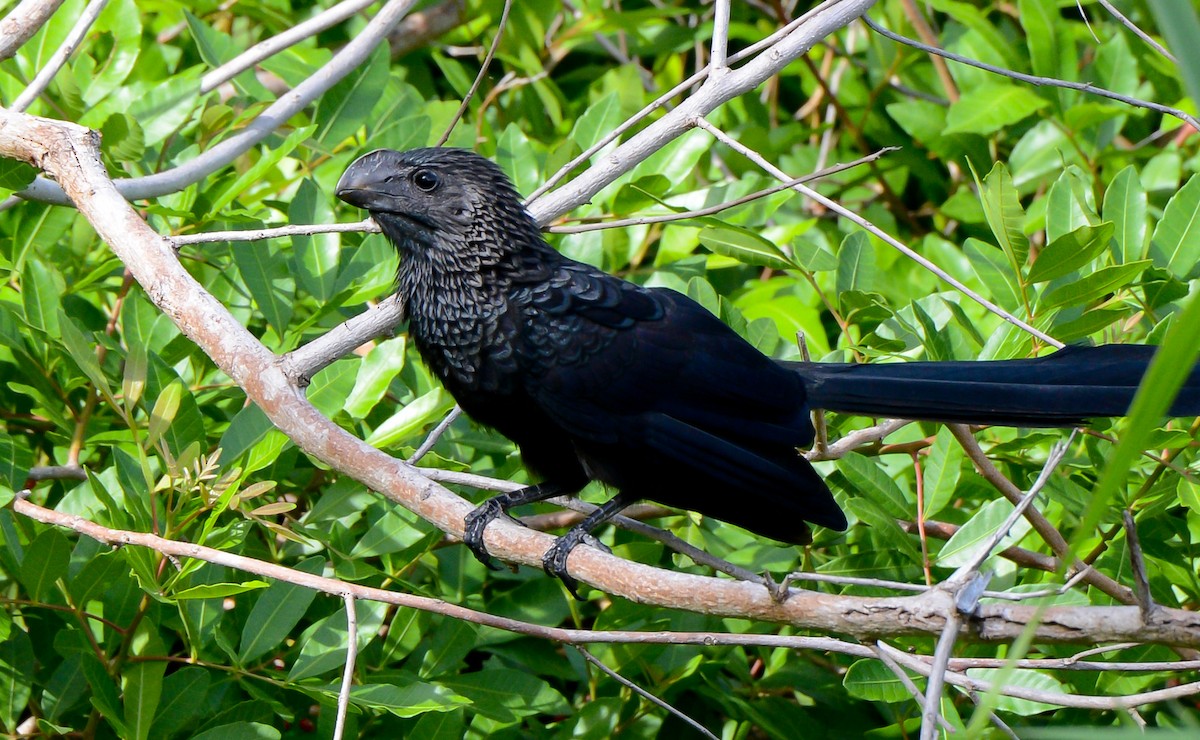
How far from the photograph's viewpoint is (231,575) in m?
2.53

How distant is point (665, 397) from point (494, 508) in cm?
46

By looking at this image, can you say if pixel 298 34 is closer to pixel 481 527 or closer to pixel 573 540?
pixel 481 527

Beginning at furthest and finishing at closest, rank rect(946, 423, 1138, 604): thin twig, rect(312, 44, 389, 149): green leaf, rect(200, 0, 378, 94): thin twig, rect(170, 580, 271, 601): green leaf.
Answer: rect(312, 44, 389, 149): green leaf < rect(200, 0, 378, 94): thin twig < rect(946, 423, 1138, 604): thin twig < rect(170, 580, 271, 601): green leaf

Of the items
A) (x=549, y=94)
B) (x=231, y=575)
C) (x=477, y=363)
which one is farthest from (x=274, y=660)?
(x=549, y=94)

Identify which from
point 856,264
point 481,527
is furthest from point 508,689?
point 856,264

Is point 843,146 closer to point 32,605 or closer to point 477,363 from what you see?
point 477,363

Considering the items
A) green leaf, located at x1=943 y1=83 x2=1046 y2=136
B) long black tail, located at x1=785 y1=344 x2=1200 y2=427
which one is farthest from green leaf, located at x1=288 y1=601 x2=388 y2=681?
green leaf, located at x1=943 y1=83 x2=1046 y2=136

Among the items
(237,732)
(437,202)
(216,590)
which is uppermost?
(437,202)

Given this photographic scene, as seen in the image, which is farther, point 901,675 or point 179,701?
point 179,701

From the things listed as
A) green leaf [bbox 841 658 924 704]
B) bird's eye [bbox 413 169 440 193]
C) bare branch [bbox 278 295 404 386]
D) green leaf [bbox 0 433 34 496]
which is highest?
bird's eye [bbox 413 169 440 193]

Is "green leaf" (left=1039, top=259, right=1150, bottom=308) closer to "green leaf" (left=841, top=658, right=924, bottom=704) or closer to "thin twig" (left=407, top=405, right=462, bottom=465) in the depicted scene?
"green leaf" (left=841, top=658, right=924, bottom=704)

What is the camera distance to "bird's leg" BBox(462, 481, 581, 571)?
8.19 feet

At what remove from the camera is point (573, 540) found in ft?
7.98

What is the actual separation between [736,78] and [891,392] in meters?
0.73
